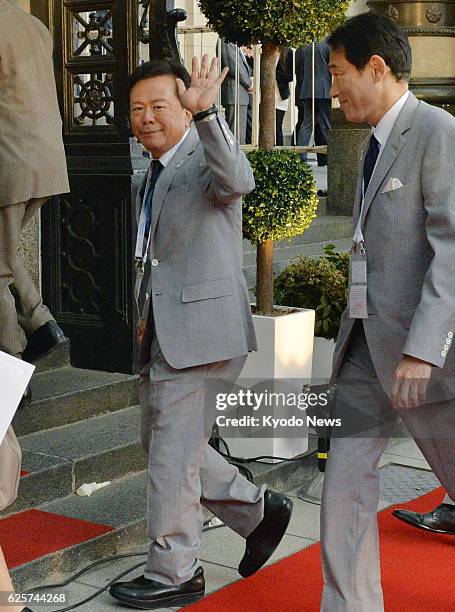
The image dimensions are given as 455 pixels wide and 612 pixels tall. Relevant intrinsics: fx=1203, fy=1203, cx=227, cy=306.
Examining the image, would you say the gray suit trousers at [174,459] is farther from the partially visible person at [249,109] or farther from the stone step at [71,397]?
the partially visible person at [249,109]

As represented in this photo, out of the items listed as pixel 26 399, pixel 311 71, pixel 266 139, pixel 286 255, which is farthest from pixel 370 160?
pixel 311 71

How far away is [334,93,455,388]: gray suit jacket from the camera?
359 centimetres

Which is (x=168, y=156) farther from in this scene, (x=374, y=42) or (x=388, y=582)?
(x=388, y=582)

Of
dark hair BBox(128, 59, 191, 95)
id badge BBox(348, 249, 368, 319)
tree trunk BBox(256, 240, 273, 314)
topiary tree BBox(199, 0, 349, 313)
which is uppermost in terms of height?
topiary tree BBox(199, 0, 349, 313)

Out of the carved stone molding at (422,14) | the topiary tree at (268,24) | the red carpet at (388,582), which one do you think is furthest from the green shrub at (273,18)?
the carved stone molding at (422,14)

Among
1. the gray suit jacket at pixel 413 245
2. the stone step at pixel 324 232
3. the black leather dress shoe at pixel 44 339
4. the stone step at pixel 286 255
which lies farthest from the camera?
the stone step at pixel 324 232

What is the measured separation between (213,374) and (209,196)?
0.66m

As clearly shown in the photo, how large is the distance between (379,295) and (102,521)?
188 cm

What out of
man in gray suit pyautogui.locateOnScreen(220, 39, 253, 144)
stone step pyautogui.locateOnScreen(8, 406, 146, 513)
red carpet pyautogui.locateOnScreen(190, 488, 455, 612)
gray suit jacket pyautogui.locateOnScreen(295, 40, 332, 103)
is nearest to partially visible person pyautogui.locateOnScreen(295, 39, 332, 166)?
gray suit jacket pyautogui.locateOnScreen(295, 40, 332, 103)

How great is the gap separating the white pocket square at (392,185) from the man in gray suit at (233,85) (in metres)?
7.18

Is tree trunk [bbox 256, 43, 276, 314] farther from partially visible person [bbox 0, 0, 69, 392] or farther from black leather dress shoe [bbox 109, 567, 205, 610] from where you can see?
black leather dress shoe [bbox 109, 567, 205, 610]

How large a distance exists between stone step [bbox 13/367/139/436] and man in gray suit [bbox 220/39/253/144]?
16.0 feet

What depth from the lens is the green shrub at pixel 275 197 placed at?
6.24 meters

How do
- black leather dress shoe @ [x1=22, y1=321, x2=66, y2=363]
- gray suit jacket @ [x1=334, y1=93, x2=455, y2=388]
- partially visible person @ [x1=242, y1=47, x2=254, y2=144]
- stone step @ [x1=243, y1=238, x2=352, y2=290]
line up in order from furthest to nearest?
partially visible person @ [x1=242, y1=47, x2=254, y2=144], stone step @ [x1=243, y1=238, x2=352, y2=290], black leather dress shoe @ [x1=22, y1=321, x2=66, y2=363], gray suit jacket @ [x1=334, y1=93, x2=455, y2=388]
